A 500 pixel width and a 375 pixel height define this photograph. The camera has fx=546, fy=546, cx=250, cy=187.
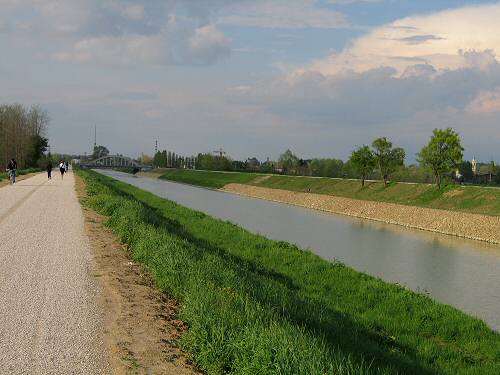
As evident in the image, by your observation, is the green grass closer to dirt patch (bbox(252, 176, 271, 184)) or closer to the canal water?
dirt patch (bbox(252, 176, 271, 184))

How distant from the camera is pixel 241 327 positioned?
592 cm

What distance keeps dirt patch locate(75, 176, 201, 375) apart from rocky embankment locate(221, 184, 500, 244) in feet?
79.0

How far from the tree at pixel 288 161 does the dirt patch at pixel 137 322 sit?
107m

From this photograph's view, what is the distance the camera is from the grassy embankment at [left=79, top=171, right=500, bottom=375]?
17.5ft

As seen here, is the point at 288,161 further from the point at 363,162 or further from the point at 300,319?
the point at 300,319

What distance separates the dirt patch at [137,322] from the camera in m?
5.59

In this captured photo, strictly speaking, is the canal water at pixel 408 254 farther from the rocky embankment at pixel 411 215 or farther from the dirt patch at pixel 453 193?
the dirt patch at pixel 453 193

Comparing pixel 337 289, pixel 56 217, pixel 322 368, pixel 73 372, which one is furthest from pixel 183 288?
pixel 56 217

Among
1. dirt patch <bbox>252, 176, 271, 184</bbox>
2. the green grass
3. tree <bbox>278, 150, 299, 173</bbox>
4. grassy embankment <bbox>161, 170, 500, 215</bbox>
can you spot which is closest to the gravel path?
grassy embankment <bbox>161, 170, 500, 215</bbox>

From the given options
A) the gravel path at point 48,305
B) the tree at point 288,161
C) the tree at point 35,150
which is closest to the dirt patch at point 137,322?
the gravel path at point 48,305

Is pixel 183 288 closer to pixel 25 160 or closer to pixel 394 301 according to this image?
pixel 394 301

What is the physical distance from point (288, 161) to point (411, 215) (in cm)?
8265

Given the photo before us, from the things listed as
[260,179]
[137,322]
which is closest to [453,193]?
[137,322]

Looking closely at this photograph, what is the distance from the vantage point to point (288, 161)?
119812 millimetres
